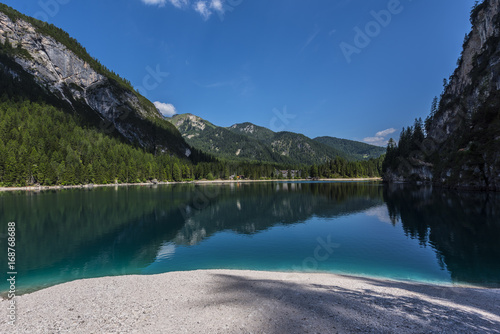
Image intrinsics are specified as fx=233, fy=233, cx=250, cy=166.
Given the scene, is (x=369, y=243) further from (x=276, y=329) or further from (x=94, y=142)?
(x=94, y=142)

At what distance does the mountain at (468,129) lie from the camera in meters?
63.4

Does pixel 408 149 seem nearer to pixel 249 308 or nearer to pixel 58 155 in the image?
pixel 249 308

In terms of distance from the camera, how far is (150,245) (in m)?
24.9

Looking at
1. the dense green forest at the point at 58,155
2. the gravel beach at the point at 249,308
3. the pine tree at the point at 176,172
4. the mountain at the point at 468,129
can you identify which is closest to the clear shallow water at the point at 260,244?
the gravel beach at the point at 249,308

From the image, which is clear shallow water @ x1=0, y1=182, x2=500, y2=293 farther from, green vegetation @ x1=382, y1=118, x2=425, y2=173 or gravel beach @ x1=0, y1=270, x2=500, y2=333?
green vegetation @ x1=382, y1=118, x2=425, y2=173

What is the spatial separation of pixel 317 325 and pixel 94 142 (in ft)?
561

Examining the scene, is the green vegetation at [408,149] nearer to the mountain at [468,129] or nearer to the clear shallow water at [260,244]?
the mountain at [468,129]

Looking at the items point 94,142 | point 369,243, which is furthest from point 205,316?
point 94,142

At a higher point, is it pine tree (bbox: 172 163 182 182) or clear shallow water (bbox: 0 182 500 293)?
pine tree (bbox: 172 163 182 182)

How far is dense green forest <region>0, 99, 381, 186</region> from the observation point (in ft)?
307

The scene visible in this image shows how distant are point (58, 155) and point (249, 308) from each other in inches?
5280

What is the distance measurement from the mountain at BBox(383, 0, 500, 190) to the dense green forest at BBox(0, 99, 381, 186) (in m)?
152

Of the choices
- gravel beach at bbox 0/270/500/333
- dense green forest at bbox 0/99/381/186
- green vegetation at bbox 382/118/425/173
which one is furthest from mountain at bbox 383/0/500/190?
dense green forest at bbox 0/99/381/186

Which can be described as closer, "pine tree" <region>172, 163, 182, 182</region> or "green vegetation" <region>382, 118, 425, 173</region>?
"green vegetation" <region>382, 118, 425, 173</region>
